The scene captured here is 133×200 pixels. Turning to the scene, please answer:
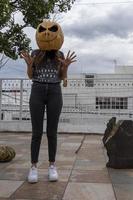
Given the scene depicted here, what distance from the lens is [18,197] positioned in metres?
5.43

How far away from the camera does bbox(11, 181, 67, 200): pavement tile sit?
5457 millimetres

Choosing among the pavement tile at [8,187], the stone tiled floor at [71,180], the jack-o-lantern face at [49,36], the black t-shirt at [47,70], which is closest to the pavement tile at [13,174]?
the stone tiled floor at [71,180]

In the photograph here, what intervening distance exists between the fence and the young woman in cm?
743

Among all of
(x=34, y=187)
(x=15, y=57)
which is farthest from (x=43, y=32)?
(x=15, y=57)

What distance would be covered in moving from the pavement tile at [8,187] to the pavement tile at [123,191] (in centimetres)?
129

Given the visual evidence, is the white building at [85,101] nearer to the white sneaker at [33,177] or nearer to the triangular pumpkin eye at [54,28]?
the triangular pumpkin eye at [54,28]

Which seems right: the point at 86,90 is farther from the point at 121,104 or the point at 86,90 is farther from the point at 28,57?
the point at 28,57

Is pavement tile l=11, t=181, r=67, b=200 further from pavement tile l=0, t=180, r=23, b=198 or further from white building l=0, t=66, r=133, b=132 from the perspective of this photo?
white building l=0, t=66, r=133, b=132

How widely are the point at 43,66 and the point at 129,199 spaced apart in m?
2.21

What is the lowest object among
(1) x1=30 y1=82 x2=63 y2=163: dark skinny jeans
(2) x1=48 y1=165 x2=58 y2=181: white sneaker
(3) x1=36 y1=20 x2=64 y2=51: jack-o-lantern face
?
(2) x1=48 y1=165 x2=58 y2=181: white sneaker

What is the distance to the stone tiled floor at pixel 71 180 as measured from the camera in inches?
219

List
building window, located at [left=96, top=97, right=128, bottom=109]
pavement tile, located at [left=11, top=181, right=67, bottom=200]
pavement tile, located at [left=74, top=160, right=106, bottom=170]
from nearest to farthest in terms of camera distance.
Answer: pavement tile, located at [left=11, top=181, right=67, bottom=200], pavement tile, located at [left=74, top=160, right=106, bottom=170], building window, located at [left=96, top=97, right=128, bottom=109]

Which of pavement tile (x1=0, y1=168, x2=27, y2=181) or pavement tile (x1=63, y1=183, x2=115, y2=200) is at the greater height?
pavement tile (x1=0, y1=168, x2=27, y2=181)

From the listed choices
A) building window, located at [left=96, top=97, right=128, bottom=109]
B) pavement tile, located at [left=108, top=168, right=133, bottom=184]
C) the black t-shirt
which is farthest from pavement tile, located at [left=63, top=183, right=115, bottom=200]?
building window, located at [left=96, top=97, right=128, bottom=109]
